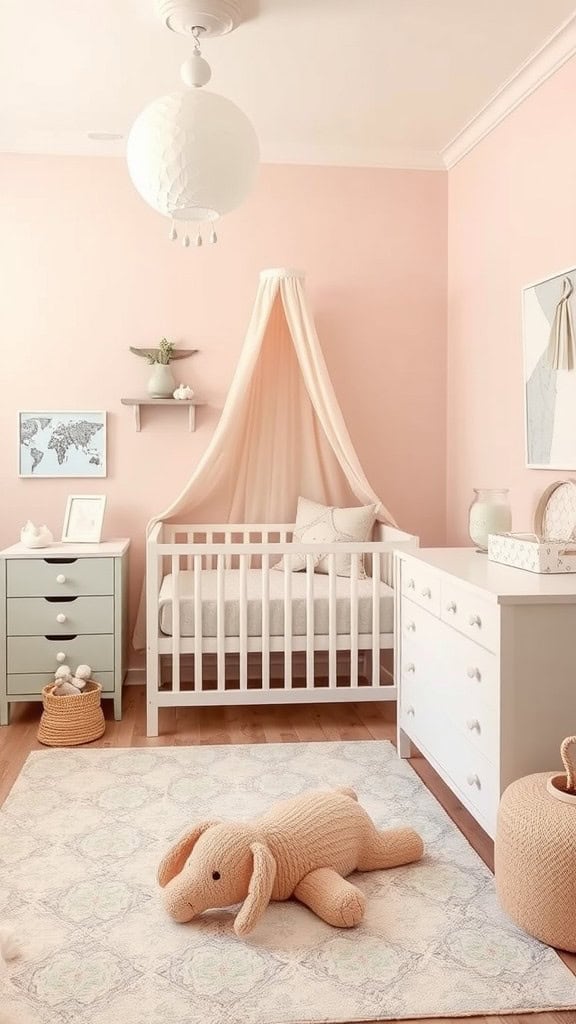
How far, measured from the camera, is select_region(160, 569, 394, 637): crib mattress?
3525 mm

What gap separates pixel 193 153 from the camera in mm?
2414

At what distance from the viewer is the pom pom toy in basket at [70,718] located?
131 inches

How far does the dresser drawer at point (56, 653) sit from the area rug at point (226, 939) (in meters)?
0.87

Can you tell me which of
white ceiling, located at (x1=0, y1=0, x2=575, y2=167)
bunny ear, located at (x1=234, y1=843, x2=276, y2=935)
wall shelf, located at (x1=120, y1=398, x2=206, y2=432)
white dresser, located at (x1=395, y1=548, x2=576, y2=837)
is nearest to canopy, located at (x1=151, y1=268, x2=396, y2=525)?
wall shelf, located at (x1=120, y1=398, x2=206, y2=432)

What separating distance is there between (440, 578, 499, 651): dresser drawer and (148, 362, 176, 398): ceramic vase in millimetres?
1964

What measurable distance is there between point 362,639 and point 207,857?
68.0 inches

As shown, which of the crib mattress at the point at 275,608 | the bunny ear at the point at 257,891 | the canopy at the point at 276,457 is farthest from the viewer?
the canopy at the point at 276,457

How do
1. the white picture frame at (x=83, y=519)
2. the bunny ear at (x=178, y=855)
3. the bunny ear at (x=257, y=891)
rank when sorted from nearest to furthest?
the bunny ear at (x=257, y=891), the bunny ear at (x=178, y=855), the white picture frame at (x=83, y=519)

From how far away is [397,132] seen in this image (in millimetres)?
3957

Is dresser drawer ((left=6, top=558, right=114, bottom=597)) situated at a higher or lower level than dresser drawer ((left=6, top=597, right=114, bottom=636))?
higher

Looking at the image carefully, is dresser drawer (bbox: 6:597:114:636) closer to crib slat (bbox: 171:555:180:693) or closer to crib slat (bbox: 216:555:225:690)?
crib slat (bbox: 171:555:180:693)

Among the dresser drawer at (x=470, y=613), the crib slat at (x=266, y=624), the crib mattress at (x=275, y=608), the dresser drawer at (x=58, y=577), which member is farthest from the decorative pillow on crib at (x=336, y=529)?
the dresser drawer at (x=470, y=613)

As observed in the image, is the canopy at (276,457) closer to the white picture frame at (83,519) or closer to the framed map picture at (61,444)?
the white picture frame at (83,519)

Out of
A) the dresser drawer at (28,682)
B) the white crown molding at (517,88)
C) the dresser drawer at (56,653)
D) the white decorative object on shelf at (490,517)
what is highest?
the white crown molding at (517,88)
